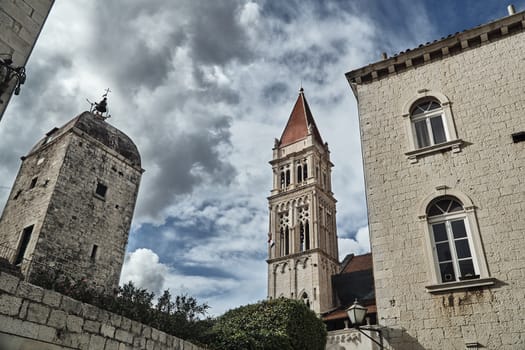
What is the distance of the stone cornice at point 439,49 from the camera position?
9.95 m

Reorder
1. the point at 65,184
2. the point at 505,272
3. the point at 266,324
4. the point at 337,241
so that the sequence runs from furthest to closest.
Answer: the point at 337,241 → the point at 65,184 → the point at 266,324 → the point at 505,272

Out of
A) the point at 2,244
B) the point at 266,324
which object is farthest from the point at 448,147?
the point at 2,244

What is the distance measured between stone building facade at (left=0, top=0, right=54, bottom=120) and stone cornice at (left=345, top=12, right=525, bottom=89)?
7946mm

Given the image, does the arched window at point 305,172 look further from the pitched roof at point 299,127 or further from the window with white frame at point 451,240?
the window with white frame at point 451,240

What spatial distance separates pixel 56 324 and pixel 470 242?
26.2 ft

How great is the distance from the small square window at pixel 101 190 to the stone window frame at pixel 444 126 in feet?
51.2

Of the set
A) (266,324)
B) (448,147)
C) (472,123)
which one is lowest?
(266,324)

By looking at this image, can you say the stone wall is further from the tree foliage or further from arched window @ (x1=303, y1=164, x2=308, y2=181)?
arched window @ (x1=303, y1=164, x2=308, y2=181)

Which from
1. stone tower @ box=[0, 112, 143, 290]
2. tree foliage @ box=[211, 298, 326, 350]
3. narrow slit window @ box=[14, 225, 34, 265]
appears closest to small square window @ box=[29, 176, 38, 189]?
stone tower @ box=[0, 112, 143, 290]

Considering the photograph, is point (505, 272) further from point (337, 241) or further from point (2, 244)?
point (337, 241)

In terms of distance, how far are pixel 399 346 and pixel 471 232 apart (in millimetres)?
2753

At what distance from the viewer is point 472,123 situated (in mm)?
9367

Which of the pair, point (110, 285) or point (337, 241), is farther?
point (337, 241)

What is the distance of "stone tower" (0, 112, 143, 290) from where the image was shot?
17.3 m
